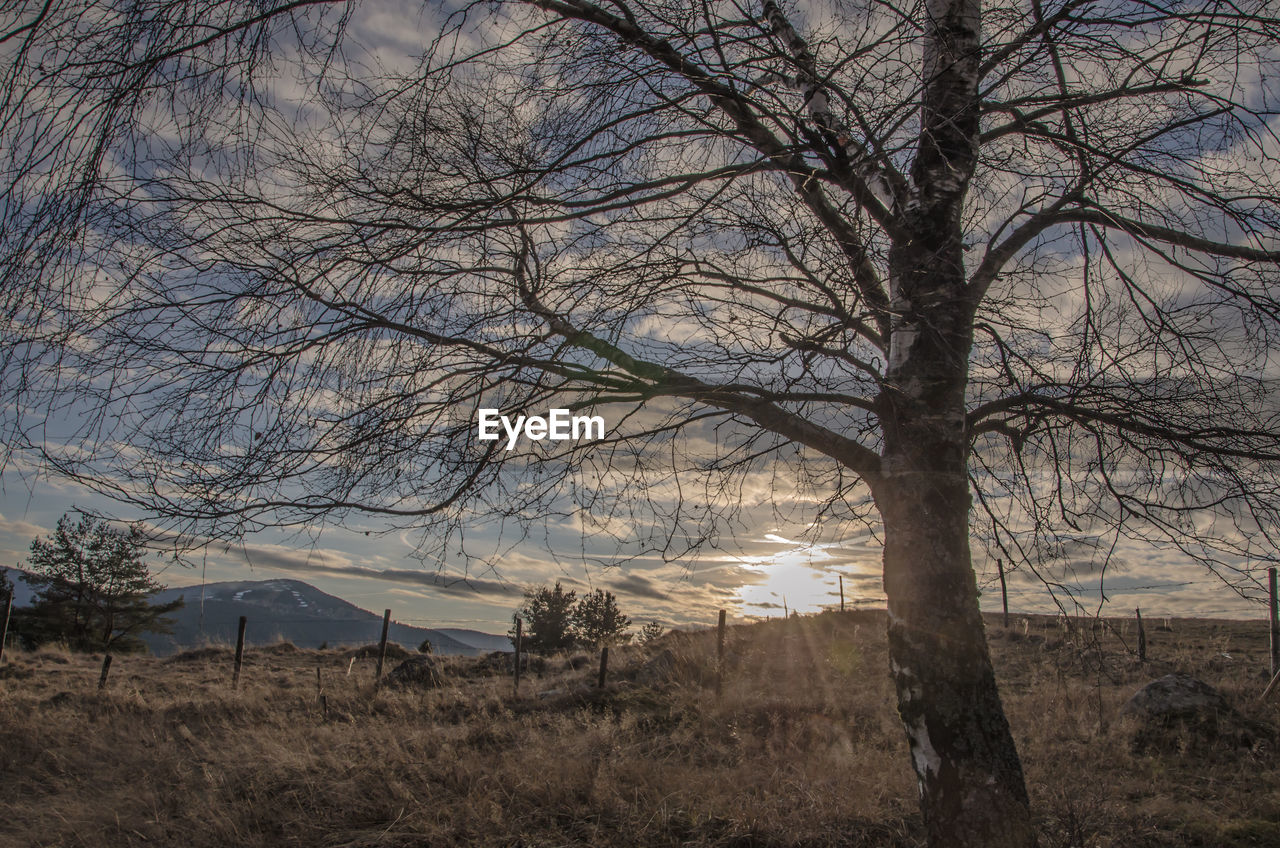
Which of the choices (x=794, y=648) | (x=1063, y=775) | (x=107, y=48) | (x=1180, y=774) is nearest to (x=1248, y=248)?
(x=107, y=48)

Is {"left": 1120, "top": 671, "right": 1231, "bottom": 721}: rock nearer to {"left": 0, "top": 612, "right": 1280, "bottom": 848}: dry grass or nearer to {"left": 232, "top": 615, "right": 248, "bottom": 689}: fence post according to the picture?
{"left": 0, "top": 612, "right": 1280, "bottom": 848}: dry grass

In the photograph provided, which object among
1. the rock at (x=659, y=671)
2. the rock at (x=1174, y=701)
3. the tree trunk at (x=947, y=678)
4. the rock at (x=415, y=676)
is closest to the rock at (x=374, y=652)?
the rock at (x=415, y=676)

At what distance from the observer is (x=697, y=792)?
6180 millimetres

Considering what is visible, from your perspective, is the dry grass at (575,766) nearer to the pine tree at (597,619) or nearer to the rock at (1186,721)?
the rock at (1186,721)

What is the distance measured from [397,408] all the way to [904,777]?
6.62m

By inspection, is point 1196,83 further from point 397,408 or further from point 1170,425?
point 397,408

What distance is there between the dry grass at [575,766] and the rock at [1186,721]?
0.25 metres

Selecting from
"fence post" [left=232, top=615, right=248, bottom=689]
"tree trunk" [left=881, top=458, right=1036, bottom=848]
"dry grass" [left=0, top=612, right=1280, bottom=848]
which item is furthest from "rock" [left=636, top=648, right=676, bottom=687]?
"tree trunk" [left=881, top=458, right=1036, bottom=848]

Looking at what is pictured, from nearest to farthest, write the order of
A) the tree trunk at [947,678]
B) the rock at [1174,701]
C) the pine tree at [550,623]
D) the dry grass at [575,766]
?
the tree trunk at [947,678], the dry grass at [575,766], the rock at [1174,701], the pine tree at [550,623]

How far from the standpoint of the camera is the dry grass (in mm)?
5355

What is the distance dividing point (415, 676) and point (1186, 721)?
50.2ft

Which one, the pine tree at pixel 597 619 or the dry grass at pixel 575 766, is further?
the pine tree at pixel 597 619

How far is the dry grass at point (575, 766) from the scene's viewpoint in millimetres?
5355

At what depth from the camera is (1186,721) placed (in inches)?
367
